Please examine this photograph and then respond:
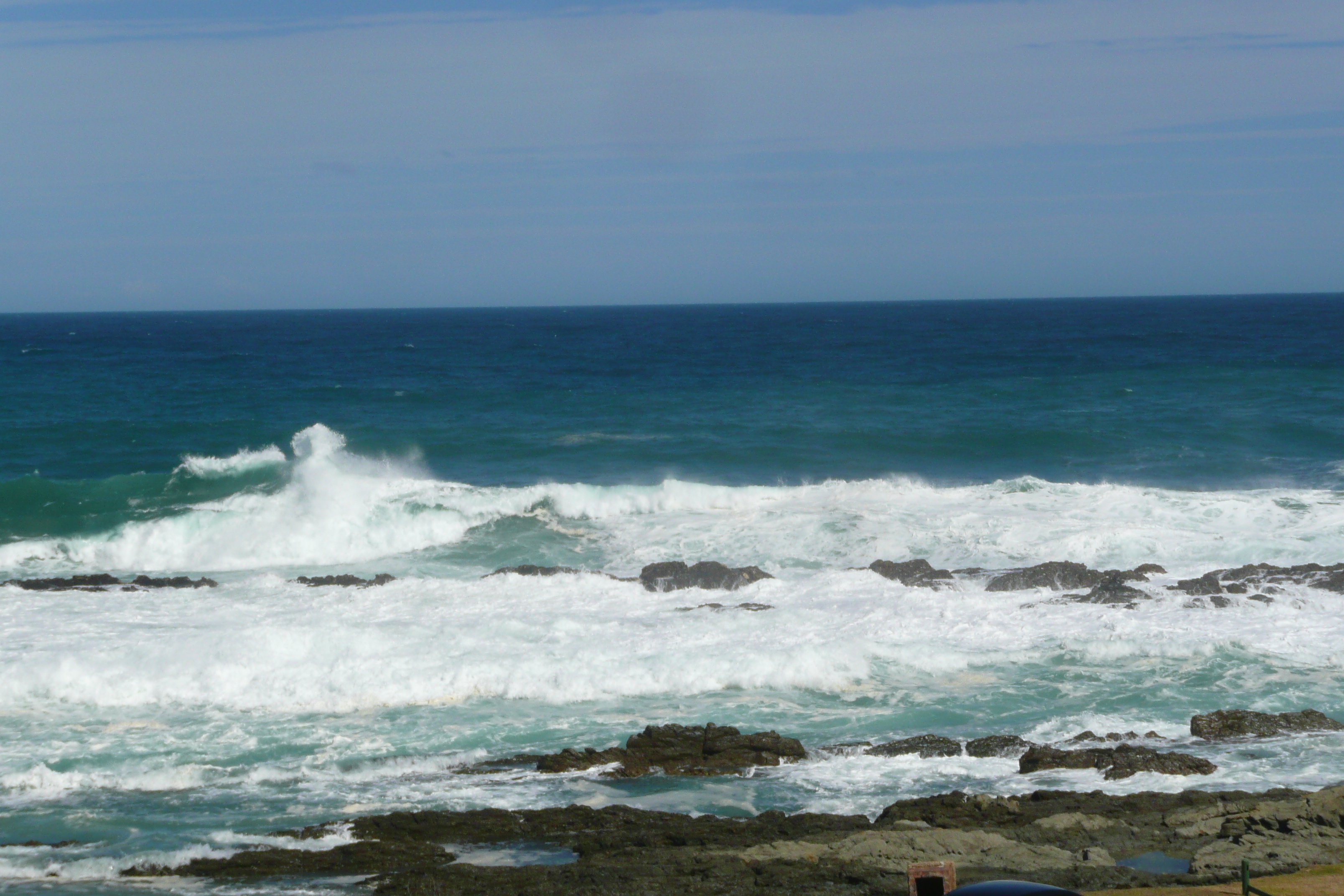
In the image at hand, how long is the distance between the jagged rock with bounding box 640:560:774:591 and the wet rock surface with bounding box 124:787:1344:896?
10019 millimetres

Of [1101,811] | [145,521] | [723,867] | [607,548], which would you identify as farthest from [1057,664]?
[145,521]

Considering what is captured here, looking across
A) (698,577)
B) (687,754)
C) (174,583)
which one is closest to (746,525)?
(698,577)

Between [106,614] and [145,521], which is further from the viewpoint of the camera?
[145,521]

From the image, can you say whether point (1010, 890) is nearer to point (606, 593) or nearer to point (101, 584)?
point (606, 593)

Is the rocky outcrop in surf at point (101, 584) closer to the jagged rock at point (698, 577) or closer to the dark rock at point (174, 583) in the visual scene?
the dark rock at point (174, 583)

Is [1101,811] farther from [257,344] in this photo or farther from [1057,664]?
[257,344]

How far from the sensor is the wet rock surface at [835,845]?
10.2m

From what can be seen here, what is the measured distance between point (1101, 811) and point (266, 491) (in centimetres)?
2496

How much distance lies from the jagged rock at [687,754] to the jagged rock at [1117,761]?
8.72 ft

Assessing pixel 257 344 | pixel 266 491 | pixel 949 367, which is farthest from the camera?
pixel 257 344

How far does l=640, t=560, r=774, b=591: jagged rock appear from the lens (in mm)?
22219

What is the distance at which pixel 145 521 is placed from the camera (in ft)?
93.8

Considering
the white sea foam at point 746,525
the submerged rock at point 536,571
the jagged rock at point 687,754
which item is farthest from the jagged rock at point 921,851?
the white sea foam at point 746,525

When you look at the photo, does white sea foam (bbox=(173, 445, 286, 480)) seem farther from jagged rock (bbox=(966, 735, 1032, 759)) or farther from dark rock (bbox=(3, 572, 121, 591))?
jagged rock (bbox=(966, 735, 1032, 759))
